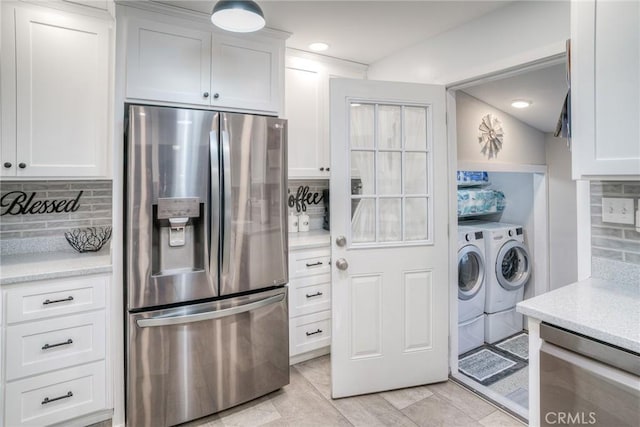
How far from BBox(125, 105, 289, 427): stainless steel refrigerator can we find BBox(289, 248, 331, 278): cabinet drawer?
0.96ft

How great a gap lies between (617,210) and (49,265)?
2.81m

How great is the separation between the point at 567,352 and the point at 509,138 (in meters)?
2.48

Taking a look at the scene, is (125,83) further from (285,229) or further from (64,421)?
(64,421)

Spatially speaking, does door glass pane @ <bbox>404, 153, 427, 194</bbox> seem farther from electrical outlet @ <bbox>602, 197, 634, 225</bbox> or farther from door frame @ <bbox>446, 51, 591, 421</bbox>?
electrical outlet @ <bbox>602, 197, 634, 225</bbox>

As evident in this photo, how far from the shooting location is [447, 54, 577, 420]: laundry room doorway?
248cm

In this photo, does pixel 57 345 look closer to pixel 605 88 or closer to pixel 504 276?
pixel 605 88

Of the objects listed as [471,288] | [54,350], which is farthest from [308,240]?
[54,350]

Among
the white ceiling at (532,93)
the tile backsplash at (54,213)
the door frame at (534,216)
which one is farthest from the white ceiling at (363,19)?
the tile backsplash at (54,213)

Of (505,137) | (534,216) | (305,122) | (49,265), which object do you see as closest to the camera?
(49,265)

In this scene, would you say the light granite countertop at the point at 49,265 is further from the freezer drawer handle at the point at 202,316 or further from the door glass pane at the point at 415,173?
the door glass pane at the point at 415,173

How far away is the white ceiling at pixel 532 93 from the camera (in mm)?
2521

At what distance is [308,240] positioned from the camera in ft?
8.64

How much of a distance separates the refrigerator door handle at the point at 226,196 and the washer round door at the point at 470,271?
1954 mm

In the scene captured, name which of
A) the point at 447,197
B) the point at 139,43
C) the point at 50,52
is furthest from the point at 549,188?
the point at 50,52
